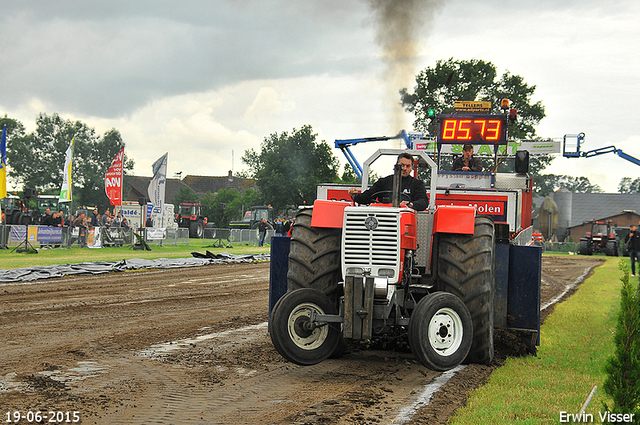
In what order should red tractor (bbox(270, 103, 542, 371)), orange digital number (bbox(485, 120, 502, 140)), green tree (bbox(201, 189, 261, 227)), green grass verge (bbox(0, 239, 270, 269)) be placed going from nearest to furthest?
red tractor (bbox(270, 103, 542, 371))
orange digital number (bbox(485, 120, 502, 140))
green grass verge (bbox(0, 239, 270, 269))
green tree (bbox(201, 189, 261, 227))

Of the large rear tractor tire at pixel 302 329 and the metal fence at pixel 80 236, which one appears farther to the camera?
the metal fence at pixel 80 236

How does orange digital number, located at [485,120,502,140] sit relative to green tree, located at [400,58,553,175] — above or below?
below

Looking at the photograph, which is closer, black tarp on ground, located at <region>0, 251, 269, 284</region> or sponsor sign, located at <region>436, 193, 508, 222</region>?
sponsor sign, located at <region>436, 193, 508, 222</region>

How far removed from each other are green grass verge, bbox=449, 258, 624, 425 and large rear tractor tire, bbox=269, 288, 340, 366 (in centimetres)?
141

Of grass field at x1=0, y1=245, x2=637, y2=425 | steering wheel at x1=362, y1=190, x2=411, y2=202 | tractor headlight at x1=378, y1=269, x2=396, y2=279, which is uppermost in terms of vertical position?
steering wheel at x1=362, y1=190, x2=411, y2=202

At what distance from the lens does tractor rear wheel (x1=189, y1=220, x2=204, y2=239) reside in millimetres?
48094

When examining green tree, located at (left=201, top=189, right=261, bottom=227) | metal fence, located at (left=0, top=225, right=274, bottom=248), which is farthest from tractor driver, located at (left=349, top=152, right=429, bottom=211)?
green tree, located at (left=201, top=189, right=261, bottom=227)

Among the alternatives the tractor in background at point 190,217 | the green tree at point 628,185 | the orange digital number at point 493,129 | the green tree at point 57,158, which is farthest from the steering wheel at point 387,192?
the green tree at point 628,185

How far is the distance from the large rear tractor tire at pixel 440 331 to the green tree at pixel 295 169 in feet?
184

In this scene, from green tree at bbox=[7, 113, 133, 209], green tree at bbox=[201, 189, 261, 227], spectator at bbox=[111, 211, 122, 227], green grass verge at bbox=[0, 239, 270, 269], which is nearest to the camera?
green grass verge at bbox=[0, 239, 270, 269]

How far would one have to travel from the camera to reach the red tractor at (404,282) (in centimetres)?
579

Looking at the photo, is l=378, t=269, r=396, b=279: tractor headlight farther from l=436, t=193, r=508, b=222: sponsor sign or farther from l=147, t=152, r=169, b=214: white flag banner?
l=147, t=152, r=169, b=214: white flag banner

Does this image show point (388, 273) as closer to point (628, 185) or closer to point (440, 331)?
point (440, 331)

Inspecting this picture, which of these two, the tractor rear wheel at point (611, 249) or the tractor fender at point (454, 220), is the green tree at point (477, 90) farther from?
the tractor fender at point (454, 220)
